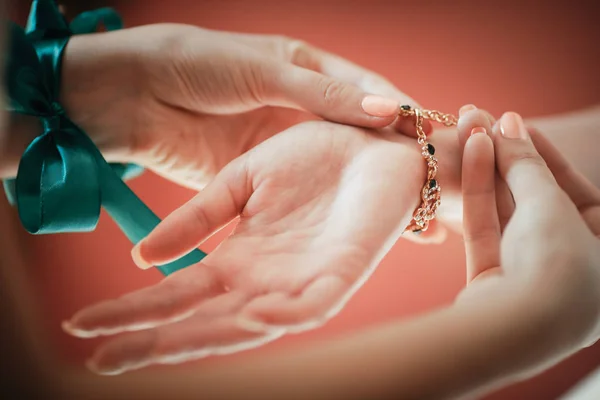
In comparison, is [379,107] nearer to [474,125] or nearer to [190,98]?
[474,125]

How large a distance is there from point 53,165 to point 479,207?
36 centimetres

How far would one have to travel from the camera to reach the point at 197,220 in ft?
1.22

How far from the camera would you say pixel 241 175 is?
414mm

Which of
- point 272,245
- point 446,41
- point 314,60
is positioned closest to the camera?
point 272,245

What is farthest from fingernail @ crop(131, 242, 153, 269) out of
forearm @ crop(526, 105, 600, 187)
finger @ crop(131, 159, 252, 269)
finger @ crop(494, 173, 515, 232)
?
forearm @ crop(526, 105, 600, 187)

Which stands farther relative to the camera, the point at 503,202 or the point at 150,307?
the point at 503,202

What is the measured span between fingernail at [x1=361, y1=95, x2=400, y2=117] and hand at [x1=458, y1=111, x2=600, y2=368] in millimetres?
79

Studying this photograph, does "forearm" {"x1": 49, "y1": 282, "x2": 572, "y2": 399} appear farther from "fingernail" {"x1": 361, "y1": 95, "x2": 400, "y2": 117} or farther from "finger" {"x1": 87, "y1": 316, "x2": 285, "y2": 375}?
"fingernail" {"x1": 361, "y1": 95, "x2": 400, "y2": 117}

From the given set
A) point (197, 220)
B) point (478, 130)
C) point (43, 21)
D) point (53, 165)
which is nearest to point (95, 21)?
point (43, 21)

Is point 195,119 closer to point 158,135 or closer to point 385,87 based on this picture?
point 158,135

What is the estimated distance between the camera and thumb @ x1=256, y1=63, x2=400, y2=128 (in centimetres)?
48

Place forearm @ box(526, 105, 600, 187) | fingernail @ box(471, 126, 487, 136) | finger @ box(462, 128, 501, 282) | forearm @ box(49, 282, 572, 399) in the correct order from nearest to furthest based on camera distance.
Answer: forearm @ box(49, 282, 572, 399) < finger @ box(462, 128, 501, 282) < fingernail @ box(471, 126, 487, 136) < forearm @ box(526, 105, 600, 187)

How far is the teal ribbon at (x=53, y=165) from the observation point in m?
0.42

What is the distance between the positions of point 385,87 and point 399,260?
0.76 ft
